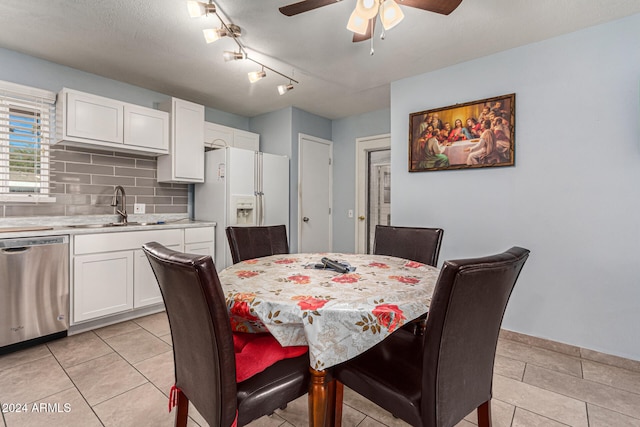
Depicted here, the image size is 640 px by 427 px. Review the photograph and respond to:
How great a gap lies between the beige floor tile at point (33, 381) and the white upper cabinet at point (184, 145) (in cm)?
195

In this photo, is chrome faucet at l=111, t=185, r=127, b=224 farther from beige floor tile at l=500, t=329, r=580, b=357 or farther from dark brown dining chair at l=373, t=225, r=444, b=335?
beige floor tile at l=500, t=329, r=580, b=357

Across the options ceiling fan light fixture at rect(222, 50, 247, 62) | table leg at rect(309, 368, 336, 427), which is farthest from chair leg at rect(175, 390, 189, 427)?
ceiling fan light fixture at rect(222, 50, 247, 62)

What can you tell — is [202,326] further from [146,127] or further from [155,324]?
[146,127]

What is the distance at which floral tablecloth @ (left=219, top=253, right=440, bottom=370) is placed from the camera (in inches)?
42.2

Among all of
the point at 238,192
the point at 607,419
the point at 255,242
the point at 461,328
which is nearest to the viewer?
the point at 461,328

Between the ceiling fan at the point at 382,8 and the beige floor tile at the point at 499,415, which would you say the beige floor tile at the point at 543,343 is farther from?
the ceiling fan at the point at 382,8

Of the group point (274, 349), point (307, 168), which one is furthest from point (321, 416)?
point (307, 168)

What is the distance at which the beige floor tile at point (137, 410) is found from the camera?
160 cm

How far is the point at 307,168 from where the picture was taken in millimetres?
4355

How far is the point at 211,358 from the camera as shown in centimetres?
101

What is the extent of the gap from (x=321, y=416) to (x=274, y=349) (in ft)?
0.96

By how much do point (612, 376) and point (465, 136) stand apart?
2.03 meters

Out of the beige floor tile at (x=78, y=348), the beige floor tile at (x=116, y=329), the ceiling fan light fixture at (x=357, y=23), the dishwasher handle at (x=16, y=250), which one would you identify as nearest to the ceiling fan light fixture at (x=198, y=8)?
the ceiling fan light fixture at (x=357, y=23)

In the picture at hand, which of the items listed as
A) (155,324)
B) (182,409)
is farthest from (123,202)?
(182,409)
